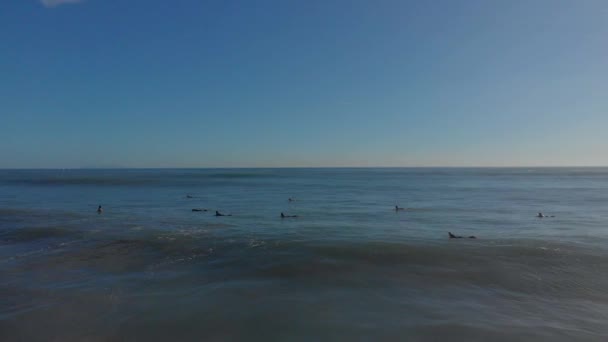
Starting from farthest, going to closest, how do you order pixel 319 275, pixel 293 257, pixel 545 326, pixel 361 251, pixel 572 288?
pixel 361 251 → pixel 293 257 → pixel 319 275 → pixel 572 288 → pixel 545 326

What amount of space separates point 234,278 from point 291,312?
3941 millimetres

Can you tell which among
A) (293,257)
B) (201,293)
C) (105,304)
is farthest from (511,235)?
(105,304)

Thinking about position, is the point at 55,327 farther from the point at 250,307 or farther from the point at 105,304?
the point at 250,307

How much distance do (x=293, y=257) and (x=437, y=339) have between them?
8.54m

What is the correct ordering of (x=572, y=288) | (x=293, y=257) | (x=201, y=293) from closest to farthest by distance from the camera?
(x=201, y=293)
(x=572, y=288)
(x=293, y=257)

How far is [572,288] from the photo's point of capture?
1233cm

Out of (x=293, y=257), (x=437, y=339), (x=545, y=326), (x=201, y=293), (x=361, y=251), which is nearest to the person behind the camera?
(x=437, y=339)

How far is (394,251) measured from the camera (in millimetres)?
17203

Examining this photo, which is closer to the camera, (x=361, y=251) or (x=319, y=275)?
(x=319, y=275)

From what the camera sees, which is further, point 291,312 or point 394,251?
point 394,251

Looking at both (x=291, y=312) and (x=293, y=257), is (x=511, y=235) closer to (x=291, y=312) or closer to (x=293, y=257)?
(x=293, y=257)

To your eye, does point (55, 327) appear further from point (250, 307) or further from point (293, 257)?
point (293, 257)

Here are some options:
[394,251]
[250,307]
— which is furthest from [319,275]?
[394,251]

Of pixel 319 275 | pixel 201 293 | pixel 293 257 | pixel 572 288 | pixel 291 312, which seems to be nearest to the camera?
pixel 291 312
